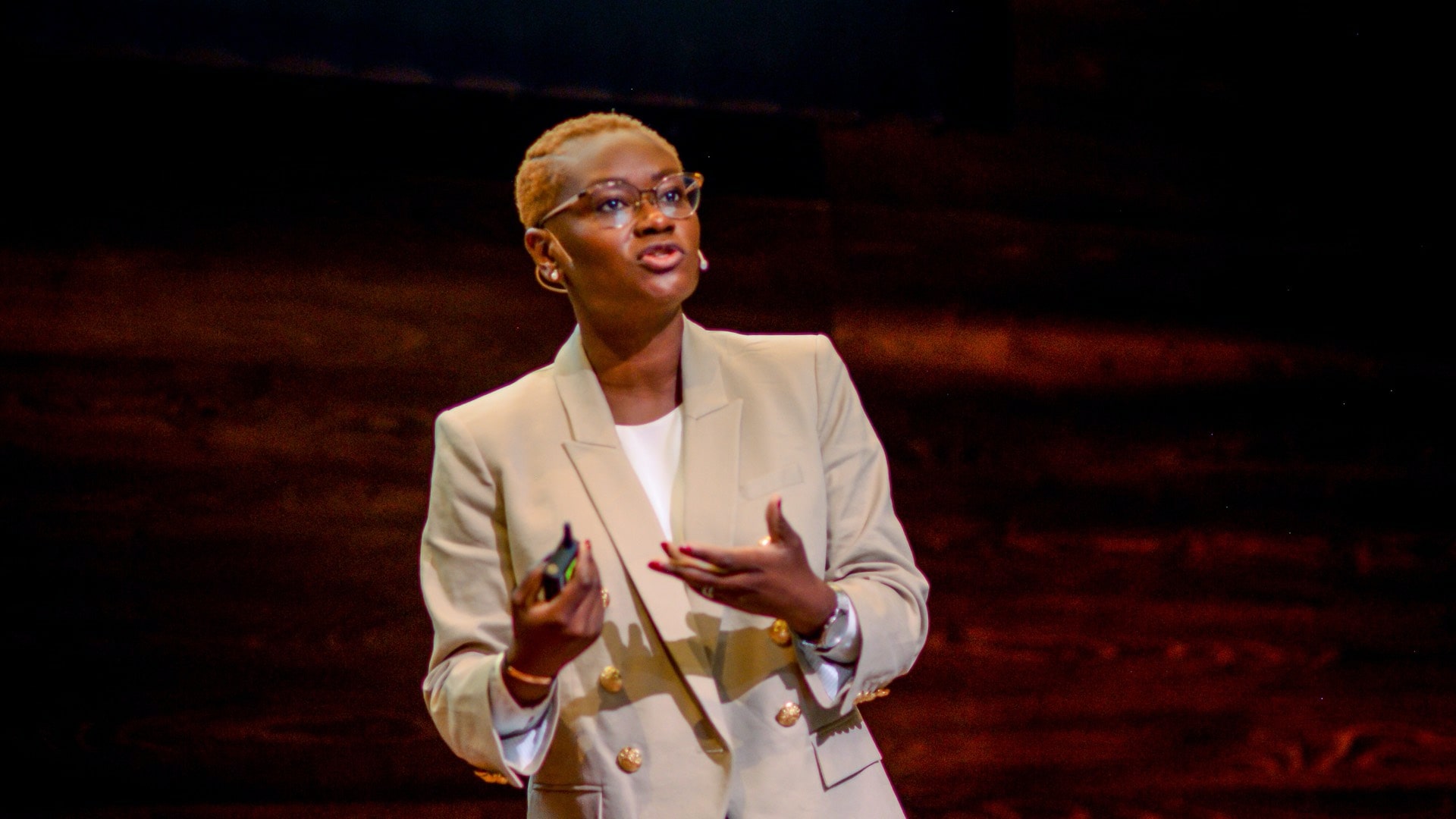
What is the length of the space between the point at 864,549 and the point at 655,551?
29 centimetres

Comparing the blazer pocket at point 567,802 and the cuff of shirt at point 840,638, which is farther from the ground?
the cuff of shirt at point 840,638

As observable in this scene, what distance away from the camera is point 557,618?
4.48ft

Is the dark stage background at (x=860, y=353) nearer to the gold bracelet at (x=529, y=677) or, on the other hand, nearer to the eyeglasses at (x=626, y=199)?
the eyeglasses at (x=626, y=199)

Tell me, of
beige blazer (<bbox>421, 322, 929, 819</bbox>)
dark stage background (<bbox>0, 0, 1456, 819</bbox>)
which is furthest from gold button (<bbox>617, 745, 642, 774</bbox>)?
dark stage background (<bbox>0, 0, 1456, 819</bbox>)

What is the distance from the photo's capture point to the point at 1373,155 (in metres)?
3.47

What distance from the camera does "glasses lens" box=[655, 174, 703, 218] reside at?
177 cm

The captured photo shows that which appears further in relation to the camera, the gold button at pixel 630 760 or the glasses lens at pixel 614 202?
the glasses lens at pixel 614 202

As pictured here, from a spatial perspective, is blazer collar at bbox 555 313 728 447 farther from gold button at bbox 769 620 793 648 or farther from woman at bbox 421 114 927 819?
gold button at bbox 769 620 793 648

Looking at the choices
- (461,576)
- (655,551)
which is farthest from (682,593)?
(461,576)

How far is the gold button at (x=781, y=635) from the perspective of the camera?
1.63 metres

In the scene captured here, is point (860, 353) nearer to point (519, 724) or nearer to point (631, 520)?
point (631, 520)

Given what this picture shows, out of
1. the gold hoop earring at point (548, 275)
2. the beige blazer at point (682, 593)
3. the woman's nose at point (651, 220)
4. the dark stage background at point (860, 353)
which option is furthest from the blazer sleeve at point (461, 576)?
the dark stage background at point (860, 353)

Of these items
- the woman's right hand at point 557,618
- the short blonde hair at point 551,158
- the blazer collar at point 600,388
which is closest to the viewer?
the woman's right hand at point 557,618

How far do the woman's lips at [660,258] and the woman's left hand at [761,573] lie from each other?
452mm
